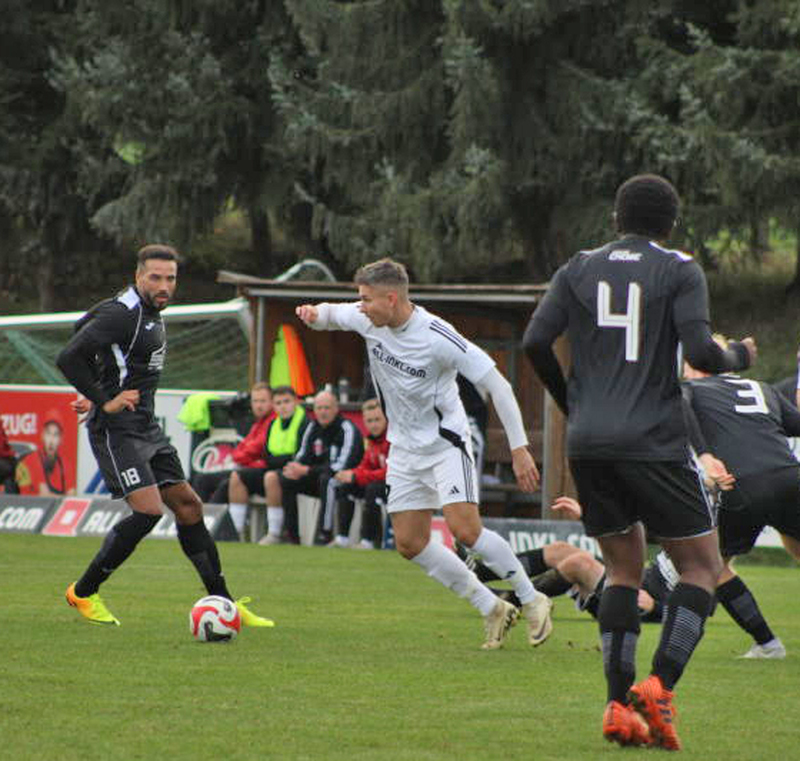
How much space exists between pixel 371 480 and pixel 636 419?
42.0ft

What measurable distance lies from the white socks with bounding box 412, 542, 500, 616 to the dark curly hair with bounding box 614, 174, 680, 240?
3.61m

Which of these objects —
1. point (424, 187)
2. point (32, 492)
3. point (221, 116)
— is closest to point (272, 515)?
point (32, 492)

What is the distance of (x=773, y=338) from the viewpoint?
2806 centimetres

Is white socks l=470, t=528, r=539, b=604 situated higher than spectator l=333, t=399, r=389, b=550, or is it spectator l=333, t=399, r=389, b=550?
white socks l=470, t=528, r=539, b=604

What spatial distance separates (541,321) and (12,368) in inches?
913

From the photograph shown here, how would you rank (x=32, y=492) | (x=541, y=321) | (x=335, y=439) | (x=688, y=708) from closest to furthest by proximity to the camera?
(x=541, y=321) < (x=688, y=708) < (x=335, y=439) < (x=32, y=492)

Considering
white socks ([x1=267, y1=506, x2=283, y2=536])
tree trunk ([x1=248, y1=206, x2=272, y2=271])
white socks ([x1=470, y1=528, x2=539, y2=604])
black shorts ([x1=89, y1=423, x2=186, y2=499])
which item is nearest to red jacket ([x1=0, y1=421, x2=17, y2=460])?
white socks ([x1=267, y1=506, x2=283, y2=536])

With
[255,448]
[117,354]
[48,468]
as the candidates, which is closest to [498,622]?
[117,354]

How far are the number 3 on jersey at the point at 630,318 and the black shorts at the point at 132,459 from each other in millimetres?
4468

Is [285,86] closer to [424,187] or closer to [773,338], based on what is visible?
[424,187]

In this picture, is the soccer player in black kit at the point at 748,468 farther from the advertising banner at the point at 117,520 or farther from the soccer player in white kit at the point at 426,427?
the advertising banner at the point at 117,520

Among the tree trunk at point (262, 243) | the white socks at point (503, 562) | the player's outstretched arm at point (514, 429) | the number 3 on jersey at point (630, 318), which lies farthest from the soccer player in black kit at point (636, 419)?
the tree trunk at point (262, 243)

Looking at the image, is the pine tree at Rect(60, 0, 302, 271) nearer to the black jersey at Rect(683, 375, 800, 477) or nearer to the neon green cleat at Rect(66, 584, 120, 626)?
the neon green cleat at Rect(66, 584, 120, 626)

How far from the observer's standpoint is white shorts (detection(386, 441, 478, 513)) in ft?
30.2
